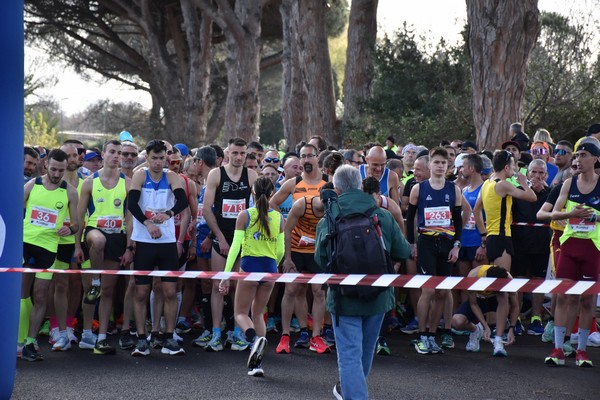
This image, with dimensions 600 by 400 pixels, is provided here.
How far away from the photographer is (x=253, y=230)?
9.21 m

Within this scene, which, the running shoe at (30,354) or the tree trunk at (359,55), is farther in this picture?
the tree trunk at (359,55)

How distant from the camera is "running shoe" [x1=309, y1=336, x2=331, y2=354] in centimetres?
990

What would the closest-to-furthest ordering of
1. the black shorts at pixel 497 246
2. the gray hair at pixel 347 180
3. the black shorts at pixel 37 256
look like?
the gray hair at pixel 347 180
the black shorts at pixel 37 256
the black shorts at pixel 497 246

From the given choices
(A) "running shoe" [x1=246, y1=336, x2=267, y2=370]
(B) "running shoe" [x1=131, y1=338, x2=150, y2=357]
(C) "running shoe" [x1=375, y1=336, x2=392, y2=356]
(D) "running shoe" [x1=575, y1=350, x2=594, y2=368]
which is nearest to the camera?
(A) "running shoe" [x1=246, y1=336, x2=267, y2=370]

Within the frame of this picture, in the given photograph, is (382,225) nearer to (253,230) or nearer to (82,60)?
(253,230)

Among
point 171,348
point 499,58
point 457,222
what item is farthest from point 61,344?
point 499,58

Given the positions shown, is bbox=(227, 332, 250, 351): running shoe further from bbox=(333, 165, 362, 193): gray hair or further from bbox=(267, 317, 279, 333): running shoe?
bbox=(333, 165, 362, 193): gray hair

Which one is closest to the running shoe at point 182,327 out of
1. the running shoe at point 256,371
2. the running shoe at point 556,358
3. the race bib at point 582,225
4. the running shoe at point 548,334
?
the running shoe at point 256,371

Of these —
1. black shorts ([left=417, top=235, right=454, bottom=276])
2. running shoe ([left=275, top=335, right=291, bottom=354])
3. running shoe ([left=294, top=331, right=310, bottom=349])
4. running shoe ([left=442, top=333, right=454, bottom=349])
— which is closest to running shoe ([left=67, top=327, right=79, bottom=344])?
running shoe ([left=275, top=335, right=291, bottom=354])

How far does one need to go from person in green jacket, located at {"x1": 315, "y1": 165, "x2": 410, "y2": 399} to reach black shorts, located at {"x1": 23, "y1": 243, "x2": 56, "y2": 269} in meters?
3.66

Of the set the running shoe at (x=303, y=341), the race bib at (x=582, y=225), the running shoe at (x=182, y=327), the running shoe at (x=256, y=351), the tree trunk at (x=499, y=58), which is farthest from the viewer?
the tree trunk at (x=499, y=58)

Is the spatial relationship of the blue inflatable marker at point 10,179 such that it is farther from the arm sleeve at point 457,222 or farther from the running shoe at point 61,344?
the arm sleeve at point 457,222

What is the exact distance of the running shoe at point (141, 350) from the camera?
9578mm

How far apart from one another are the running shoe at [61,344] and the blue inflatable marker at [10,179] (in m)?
2.12
